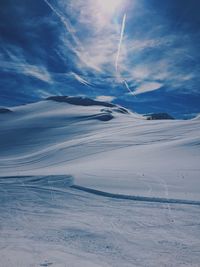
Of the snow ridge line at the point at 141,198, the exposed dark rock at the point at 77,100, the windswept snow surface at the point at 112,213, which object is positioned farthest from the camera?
the exposed dark rock at the point at 77,100

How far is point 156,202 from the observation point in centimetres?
959

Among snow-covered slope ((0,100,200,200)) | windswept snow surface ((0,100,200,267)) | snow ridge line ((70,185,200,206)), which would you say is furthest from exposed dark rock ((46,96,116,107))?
snow ridge line ((70,185,200,206))

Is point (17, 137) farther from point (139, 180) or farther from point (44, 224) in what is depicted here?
point (44, 224)

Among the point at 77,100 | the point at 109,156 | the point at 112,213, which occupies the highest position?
the point at 77,100

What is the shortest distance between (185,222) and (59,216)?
3094mm

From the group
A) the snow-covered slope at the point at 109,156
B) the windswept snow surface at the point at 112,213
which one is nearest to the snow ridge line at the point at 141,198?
the windswept snow surface at the point at 112,213

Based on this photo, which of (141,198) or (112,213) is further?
(141,198)

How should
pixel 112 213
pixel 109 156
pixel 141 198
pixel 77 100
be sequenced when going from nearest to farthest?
pixel 112 213
pixel 141 198
pixel 109 156
pixel 77 100

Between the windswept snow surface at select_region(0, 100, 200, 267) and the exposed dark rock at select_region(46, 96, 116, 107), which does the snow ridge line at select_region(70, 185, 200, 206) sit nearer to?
the windswept snow surface at select_region(0, 100, 200, 267)

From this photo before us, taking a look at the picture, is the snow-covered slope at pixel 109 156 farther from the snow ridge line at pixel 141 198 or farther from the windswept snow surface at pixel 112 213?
the snow ridge line at pixel 141 198

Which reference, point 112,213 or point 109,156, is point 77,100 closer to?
point 109,156

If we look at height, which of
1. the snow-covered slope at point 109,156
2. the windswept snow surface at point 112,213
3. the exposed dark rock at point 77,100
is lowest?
the windswept snow surface at point 112,213

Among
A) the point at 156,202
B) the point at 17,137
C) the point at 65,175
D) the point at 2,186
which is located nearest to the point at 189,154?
the point at 65,175

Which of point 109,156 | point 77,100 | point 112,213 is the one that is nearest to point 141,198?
point 112,213
